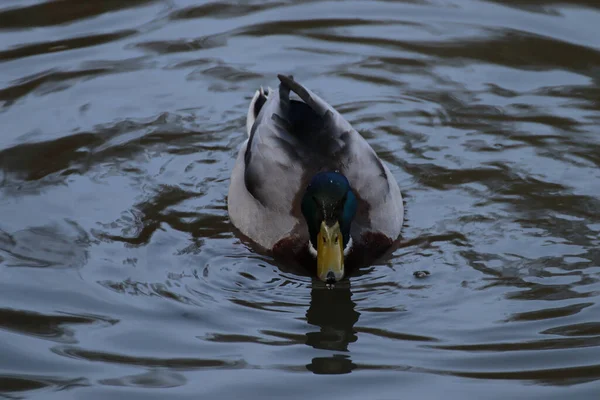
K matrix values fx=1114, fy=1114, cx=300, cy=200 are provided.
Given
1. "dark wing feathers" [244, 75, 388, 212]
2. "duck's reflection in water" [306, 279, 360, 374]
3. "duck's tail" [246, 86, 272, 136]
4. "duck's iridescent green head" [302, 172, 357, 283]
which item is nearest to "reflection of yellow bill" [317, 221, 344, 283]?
"duck's iridescent green head" [302, 172, 357, 283]

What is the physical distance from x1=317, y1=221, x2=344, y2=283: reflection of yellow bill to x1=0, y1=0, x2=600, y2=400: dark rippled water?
17 cm

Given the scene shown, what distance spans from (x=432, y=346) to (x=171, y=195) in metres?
2.55

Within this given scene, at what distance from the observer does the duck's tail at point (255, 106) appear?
8375mm

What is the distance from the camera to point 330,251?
6.60 m

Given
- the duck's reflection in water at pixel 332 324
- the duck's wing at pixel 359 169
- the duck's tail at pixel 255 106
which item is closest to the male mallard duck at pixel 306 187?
the duck's wing at pixel 359 169

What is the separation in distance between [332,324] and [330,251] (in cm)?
48

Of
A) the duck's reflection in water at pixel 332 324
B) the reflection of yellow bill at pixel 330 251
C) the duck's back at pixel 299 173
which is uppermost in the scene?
the duck's back at pixel 299 173

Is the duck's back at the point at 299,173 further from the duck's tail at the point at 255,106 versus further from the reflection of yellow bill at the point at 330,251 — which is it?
the duck's tail at the point at 255,106

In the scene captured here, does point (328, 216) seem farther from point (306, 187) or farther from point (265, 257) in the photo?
point (265, 257)

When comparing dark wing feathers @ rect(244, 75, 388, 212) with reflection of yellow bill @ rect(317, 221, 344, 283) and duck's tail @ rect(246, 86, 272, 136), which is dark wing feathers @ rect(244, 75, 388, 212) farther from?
duck's tail @ rect(246, 86, 272, 136)

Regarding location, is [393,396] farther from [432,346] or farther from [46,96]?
[46,96]

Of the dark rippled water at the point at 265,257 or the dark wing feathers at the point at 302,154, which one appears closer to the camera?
the dark rippled water at the point at 265,257

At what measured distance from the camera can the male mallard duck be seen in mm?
6973

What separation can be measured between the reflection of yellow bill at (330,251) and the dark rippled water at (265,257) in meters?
0.17
